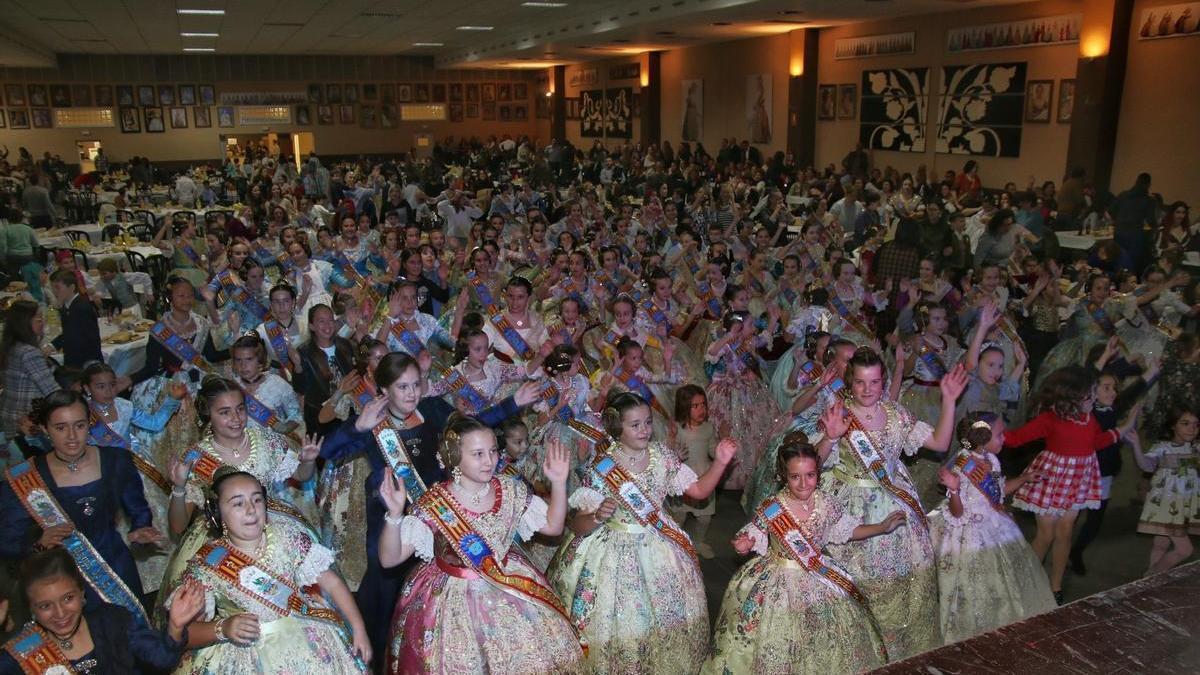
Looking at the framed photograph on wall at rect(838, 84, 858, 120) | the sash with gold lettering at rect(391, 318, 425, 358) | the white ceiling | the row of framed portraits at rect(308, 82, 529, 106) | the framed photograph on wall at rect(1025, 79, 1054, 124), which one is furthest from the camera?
the row of framed portraits at rect(308, 82, 529, 106)

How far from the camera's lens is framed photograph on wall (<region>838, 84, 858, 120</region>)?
1931 centimetres

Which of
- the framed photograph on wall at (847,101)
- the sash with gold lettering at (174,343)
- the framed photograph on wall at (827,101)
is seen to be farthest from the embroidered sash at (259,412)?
the framed photograph on wall at (827,101)

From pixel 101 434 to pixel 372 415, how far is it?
1.70 metres

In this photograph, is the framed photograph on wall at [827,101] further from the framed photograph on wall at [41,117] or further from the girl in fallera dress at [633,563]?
the framed photograph on wall at [41,117]

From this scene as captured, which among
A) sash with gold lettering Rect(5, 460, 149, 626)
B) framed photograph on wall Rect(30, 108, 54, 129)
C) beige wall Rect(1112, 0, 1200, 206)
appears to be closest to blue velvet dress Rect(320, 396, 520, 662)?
sash with gold lettering Rect(5, 460, 149, 626)

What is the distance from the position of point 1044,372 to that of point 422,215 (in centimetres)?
1172

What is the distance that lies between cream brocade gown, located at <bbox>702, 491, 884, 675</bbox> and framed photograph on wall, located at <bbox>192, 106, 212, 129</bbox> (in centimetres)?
3317

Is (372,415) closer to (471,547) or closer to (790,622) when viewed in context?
(471,547)

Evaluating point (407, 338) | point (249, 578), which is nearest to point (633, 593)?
point (249, 578)

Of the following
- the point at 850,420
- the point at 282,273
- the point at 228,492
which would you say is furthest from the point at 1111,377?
the point at 282,273

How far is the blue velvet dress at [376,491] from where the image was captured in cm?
387

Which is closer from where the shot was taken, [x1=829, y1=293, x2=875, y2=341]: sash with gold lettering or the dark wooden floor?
the dark wooden floor

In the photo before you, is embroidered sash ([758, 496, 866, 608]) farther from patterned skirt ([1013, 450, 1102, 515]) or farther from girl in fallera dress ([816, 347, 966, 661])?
patterned skirt ([1013, 450, 1102, 515])

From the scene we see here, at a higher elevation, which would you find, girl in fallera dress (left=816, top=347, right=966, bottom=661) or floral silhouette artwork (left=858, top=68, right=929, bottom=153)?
floral silhouette artwork (left=858, top=68, right=929, bottom=153)
